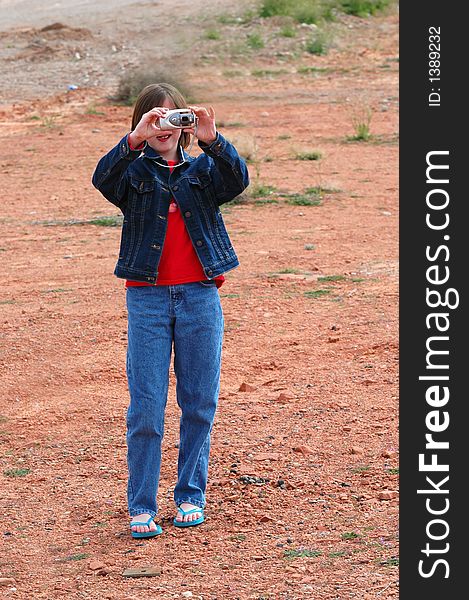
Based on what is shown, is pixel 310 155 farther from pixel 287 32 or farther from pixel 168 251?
pixel 287 32

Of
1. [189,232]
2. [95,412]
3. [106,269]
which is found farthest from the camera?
[106,269]

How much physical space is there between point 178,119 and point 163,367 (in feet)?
3.03

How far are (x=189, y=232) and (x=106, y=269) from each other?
531 cm

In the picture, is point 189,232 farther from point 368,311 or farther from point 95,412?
point 368,311

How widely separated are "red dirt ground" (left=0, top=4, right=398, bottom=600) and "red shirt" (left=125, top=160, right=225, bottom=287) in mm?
1005

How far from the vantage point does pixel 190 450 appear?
446 cm

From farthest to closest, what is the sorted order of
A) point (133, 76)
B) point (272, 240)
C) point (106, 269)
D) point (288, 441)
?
1. point (133, 76)
2. point (272, 240)
3. point (106, 269)
4. point (288, 441)

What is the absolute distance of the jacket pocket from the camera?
166 inches

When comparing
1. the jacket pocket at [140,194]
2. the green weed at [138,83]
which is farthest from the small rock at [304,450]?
the green weed at [138,83]

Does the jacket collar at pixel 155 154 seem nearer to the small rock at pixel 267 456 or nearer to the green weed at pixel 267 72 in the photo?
the small rock at pixel 267 456

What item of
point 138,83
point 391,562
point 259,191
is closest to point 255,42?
point 138,83

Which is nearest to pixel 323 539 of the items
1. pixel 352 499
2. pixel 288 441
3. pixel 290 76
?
pixel 352 499

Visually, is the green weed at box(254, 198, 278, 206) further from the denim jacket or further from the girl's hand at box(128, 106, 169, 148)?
the girl's hand at box(128, 106, 169, 148)

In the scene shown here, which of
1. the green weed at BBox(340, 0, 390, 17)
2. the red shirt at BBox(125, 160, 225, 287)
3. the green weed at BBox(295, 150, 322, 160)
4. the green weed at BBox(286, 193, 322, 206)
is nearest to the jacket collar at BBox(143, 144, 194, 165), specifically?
the red shirt at BBox(125, 160, 225, 287)
